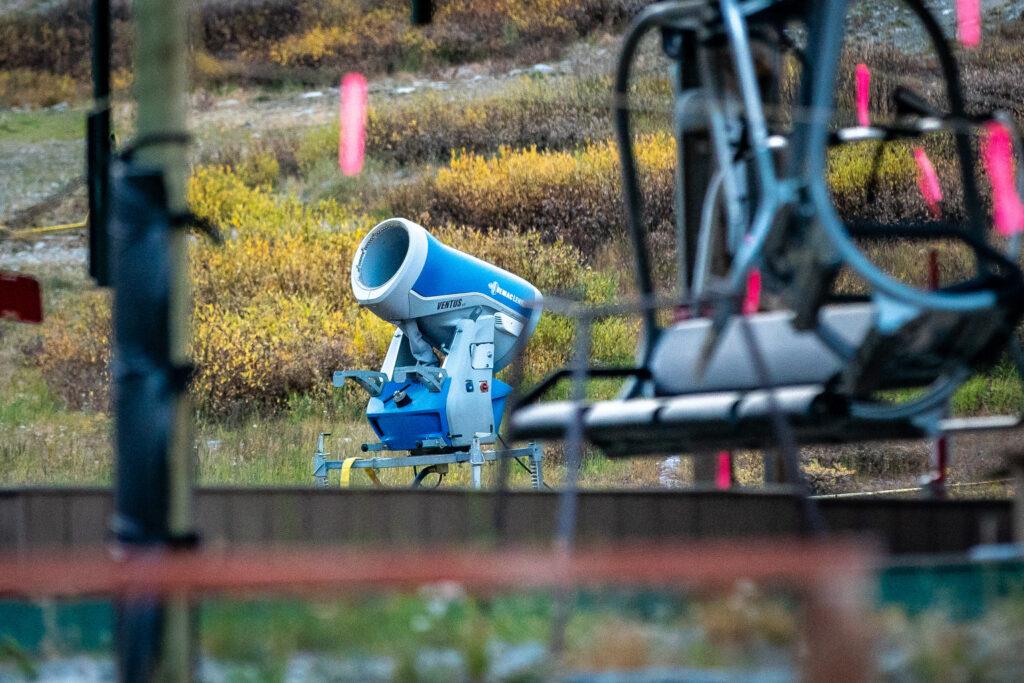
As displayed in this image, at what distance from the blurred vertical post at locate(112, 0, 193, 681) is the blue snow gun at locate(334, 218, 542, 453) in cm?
625

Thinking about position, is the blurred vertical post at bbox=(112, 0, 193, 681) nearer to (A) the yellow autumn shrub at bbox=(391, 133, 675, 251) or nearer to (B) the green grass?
(A) the yellow autumn shrub at bbox=(391, 133, 675, 251)

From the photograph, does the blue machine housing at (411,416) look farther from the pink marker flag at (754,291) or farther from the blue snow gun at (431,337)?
the pink marker flag at (754,291)

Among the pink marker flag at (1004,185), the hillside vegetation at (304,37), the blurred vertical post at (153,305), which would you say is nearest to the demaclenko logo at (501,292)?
the pink marker flag at (1004,185)

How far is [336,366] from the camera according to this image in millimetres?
14188

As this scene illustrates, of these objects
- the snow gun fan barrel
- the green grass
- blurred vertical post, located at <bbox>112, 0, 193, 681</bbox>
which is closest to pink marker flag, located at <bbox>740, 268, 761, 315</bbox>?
blurred vertical post, located at <bbox>112, 0, 193, 681</bbox>

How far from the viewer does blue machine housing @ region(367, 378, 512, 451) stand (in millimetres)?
9664

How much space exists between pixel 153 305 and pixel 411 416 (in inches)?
257

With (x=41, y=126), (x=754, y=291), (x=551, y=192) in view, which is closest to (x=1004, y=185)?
(x=754, y=291)

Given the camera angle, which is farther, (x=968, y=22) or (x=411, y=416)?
(x=968, y=22)

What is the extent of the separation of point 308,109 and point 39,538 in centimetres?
1257

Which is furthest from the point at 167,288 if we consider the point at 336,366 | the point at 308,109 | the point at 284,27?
the point at 284,27

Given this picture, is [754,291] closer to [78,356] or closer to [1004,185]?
[1004,185]

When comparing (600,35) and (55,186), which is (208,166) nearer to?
(55,186)

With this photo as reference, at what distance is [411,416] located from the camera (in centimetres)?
968
